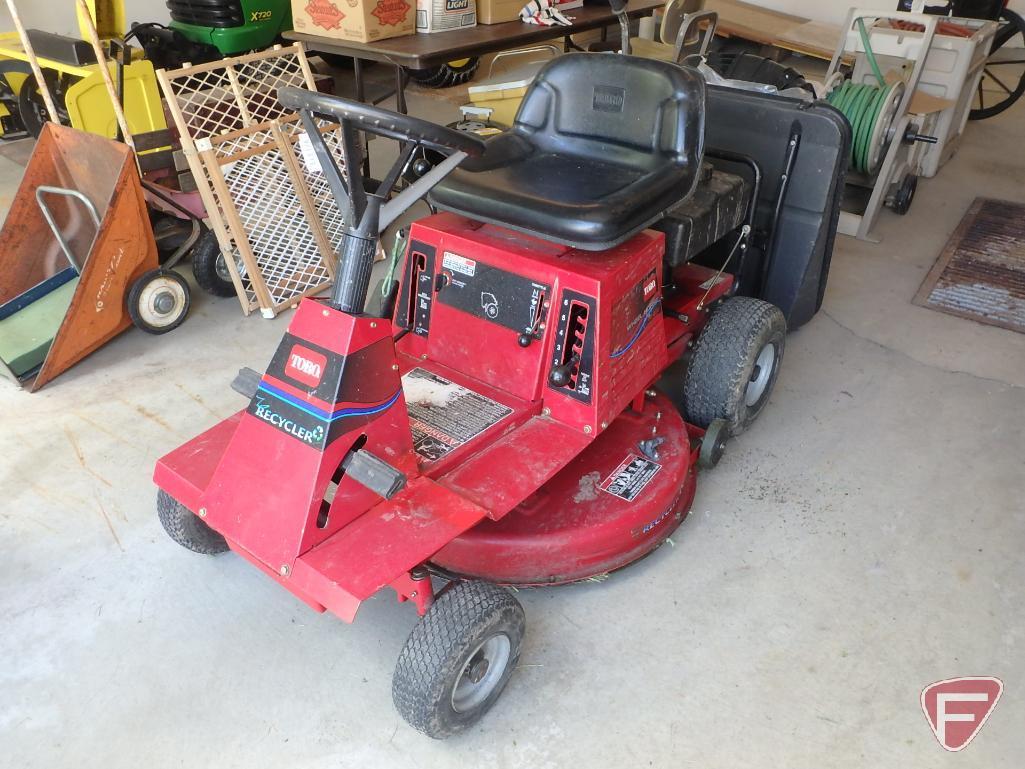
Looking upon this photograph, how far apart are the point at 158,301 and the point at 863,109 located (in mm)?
3107

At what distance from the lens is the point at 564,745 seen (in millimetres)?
1644

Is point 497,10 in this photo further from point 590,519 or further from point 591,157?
point 590,519

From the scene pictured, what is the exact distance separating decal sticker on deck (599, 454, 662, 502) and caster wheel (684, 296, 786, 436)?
31cm

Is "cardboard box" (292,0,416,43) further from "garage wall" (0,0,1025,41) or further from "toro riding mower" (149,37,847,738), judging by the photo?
"garage wall" (0,0,1025,41)

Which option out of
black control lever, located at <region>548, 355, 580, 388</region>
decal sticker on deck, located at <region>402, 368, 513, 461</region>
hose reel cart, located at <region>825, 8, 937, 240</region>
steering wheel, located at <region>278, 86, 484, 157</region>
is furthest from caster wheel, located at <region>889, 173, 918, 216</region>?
steering wheel, located at <region>278, 86, 484, 157</region>

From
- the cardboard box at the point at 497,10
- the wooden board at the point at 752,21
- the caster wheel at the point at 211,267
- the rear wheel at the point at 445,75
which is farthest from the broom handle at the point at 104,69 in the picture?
the wooden board at the point at 752,21

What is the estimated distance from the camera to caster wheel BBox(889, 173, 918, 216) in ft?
13.2

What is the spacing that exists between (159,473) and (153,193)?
1.87m

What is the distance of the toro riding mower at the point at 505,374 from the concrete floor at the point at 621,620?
0.14m

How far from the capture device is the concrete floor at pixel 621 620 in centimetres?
166

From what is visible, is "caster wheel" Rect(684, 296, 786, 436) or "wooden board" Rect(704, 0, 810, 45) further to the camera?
"wooden board" Rect(704, 0, 810, 45)

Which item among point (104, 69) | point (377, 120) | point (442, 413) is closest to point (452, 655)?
point (442, 413)

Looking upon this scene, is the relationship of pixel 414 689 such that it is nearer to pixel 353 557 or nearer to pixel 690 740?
pixel 353 557

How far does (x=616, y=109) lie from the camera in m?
2.23
